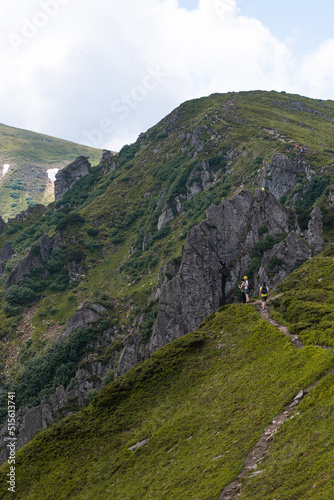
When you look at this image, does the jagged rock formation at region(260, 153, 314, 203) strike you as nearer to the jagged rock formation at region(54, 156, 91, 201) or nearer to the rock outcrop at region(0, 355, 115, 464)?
the rock outcrop at region(0, 355, 115, 464)

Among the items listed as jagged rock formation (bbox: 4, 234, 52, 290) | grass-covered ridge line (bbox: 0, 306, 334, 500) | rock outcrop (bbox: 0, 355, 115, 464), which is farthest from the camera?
jagged rock formation (bbox: 4, 234, 52, 290)

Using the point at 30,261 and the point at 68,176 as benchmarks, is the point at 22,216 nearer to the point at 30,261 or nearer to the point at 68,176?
the point at 68,176

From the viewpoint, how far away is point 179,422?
2289 cm

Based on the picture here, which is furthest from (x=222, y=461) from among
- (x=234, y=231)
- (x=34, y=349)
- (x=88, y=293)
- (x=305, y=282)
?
(x=88, y=293)

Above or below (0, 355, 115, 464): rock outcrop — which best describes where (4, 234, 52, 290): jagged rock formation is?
above

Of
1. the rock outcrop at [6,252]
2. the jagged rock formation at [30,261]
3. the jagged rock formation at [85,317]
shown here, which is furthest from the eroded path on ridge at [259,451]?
the rock outcrop at [6,252]

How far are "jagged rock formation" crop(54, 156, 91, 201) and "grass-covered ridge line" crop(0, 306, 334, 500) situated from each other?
531 ft

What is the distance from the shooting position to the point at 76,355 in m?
78.1

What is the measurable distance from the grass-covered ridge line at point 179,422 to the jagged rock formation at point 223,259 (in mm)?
25013

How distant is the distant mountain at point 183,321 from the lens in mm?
18359

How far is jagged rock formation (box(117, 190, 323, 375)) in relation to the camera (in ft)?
184

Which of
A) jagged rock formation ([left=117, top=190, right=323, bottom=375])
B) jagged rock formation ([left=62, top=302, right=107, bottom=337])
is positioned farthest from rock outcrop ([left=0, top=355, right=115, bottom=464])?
jagged rock formation ([left=62, top=302, right=107, bottom=337])

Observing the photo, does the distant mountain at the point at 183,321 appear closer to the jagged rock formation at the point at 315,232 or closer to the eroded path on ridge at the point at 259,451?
the eroded path on ridge at the point at 259,451

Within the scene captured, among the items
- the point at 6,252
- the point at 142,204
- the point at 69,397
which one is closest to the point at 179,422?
the point at 69,397
